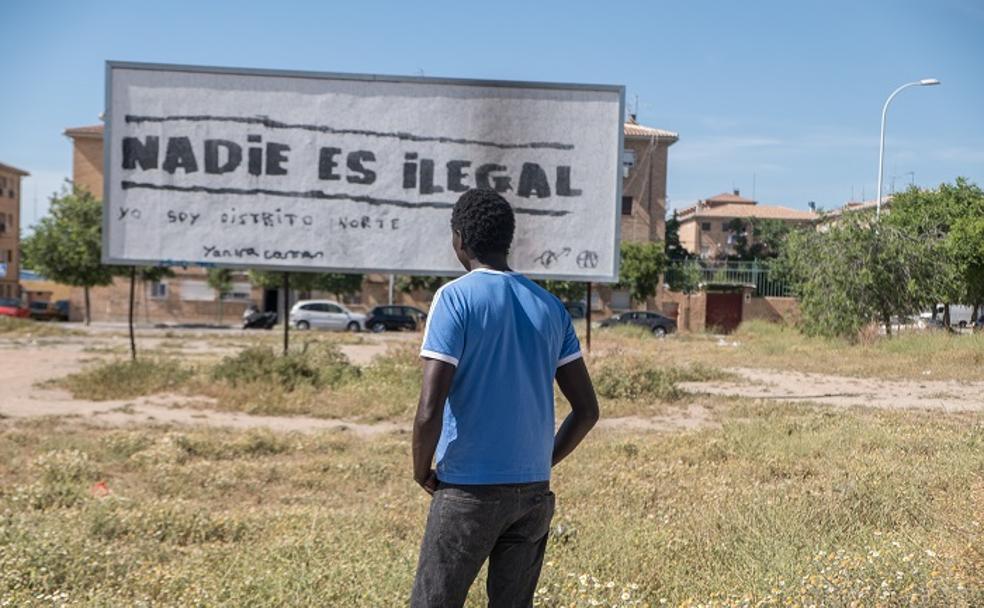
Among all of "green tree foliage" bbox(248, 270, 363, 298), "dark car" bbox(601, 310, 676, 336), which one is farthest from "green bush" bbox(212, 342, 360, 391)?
"green tree foliage" bbox(248, 270, 363, 298)

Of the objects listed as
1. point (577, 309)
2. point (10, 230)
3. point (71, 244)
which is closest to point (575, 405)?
point (71, 244)

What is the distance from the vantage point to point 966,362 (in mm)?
18844

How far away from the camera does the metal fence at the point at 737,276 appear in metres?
50.7

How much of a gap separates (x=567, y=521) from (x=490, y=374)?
3379mm

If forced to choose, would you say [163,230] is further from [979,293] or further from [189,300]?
[189,300]

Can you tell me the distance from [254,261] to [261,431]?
5.37m

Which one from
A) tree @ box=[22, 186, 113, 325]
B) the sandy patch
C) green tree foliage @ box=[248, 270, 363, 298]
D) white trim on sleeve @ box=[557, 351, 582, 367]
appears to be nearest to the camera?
white trim on sleeve @ box=[557, 351, 582, 367]

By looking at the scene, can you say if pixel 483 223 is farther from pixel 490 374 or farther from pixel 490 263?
pixel 490 374

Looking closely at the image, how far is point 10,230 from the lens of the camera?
72.0 metres

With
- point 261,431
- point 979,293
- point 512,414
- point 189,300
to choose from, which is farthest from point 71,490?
point 189,300

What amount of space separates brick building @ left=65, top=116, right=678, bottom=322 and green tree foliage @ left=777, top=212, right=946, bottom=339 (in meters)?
25.4

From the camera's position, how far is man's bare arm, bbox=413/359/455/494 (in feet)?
9.88

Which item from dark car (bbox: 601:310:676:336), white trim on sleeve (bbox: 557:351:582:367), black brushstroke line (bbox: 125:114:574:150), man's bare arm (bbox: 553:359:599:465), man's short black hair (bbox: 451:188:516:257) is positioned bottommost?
dark car (bbox: 601:310:676:336)

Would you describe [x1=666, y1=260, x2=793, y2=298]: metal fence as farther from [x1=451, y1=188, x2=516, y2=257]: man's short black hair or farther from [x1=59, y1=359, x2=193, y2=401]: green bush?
[x1=451, y1=188, x2=516, y2=257]: man's short black hair
